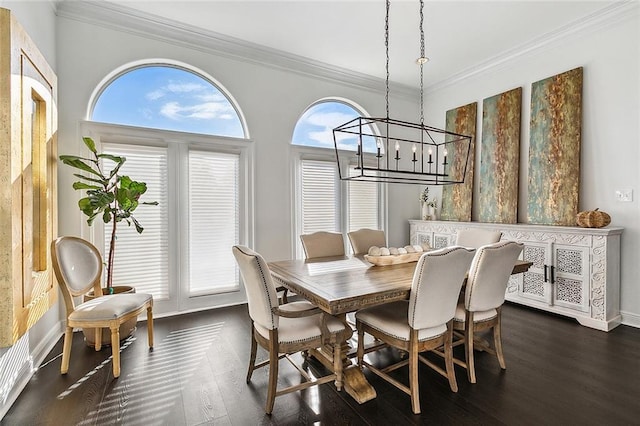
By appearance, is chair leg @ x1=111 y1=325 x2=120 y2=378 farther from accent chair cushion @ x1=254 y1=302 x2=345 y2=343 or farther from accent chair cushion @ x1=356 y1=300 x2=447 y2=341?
accent chair cushion @ x1=356 y1=300 x2=447 y2=341

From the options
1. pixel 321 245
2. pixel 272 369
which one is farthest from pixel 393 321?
pixel 321 245

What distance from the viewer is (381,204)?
522cm

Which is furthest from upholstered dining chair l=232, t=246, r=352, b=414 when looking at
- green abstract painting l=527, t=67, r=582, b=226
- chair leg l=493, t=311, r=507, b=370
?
green abstract painting l=527, t=67, r=582, b=226

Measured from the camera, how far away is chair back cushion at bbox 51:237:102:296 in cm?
247

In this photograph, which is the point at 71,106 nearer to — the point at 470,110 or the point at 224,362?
the point at 224,362

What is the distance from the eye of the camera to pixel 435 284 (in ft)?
6.38

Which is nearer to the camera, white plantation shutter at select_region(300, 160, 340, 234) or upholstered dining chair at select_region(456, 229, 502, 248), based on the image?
upholstered dining chair at select_region(456, 229, 502, 248)

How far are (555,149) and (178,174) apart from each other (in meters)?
4.41

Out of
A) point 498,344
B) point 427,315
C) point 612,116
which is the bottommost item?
point 498,344

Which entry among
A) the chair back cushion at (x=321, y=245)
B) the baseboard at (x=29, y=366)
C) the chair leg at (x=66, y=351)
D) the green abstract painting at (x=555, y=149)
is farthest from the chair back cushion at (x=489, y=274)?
the baseboard at (x=29, y=366)

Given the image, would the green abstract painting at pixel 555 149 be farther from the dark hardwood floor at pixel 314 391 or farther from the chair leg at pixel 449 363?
the chair leg at pixel 449 363

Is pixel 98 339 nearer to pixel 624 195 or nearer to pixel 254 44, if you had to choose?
pixel 254 44

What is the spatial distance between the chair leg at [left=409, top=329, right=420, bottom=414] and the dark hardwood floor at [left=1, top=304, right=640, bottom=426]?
0.23 ft

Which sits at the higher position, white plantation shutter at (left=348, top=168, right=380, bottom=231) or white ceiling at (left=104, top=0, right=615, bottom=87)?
white ceiling at (left=104, top=0, right=615, bottom=87)
